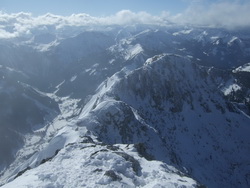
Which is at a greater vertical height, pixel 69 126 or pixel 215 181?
pixel 69 126

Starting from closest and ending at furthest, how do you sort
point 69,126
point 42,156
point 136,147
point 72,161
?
point 72,161 < point 136,147 < point 42,156 < point 69,126

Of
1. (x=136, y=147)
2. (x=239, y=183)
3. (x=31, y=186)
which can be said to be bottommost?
(x=239, y=183)

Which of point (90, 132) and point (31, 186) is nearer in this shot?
point (31, 186)

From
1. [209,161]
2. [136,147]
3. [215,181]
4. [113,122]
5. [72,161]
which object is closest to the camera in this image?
[72,161]

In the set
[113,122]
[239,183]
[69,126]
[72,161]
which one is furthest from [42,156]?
[239,183]

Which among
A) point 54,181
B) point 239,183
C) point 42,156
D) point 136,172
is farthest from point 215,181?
point 54,181

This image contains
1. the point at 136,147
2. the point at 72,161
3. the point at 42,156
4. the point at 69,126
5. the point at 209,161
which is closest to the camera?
the point at 72,161

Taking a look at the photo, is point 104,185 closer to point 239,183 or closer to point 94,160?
point 94,160

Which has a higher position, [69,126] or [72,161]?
[72,161]

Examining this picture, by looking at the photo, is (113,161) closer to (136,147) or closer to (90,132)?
(136,147)
